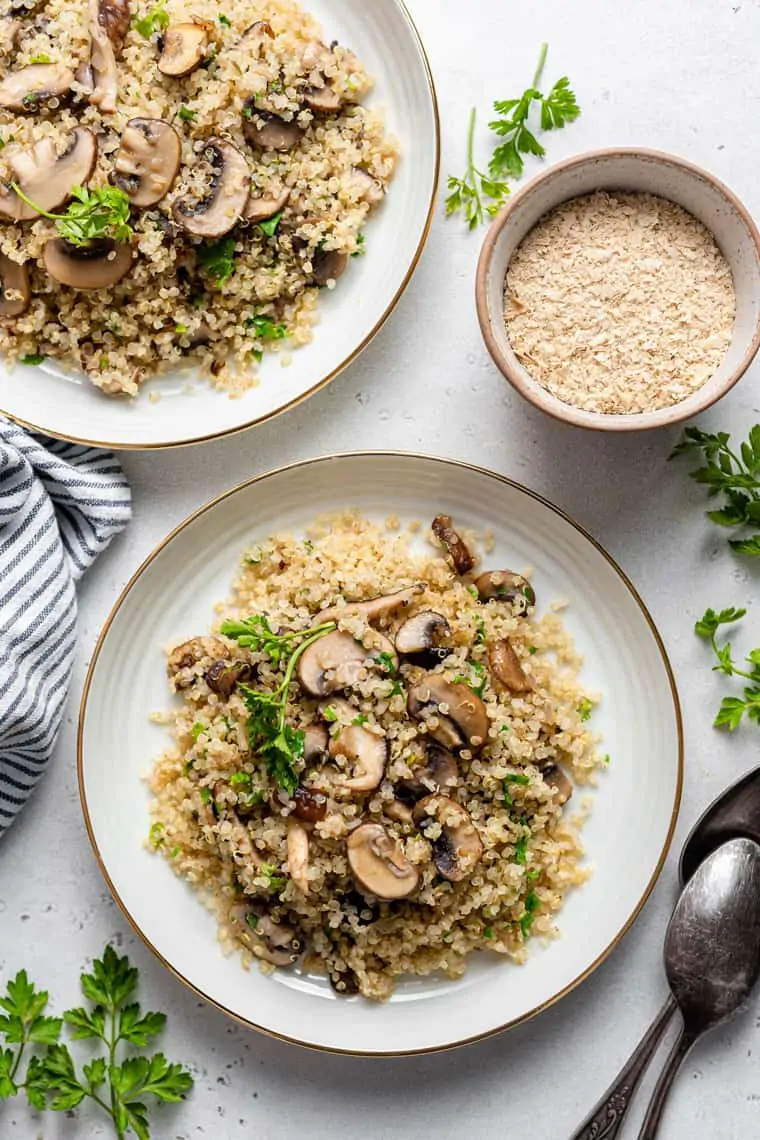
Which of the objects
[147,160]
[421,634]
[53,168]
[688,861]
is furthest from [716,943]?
[53,168]

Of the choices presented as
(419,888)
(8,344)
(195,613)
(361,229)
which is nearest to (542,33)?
(361,229)

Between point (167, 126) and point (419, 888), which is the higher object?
point (167, 126)

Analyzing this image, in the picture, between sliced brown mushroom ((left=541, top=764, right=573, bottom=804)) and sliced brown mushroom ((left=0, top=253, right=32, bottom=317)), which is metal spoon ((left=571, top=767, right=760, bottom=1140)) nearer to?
sliced brown mushroom ((left=541, top=764, right=573, bottom=804))

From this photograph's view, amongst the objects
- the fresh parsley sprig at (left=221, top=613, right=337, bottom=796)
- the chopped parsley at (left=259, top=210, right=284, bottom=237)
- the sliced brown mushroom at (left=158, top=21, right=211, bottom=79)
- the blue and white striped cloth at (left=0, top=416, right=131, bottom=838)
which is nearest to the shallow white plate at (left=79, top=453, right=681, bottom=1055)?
the blue and white striped cloth at (left=0, top=416, right=131, bottom=838)

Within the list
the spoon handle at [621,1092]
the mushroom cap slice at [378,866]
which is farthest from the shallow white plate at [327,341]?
the spoon handle at [621,1092]

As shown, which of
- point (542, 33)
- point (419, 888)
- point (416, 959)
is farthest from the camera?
point (542, 33)

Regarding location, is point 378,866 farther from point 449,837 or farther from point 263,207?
point 263,207

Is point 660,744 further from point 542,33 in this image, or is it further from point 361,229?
point 542,33
